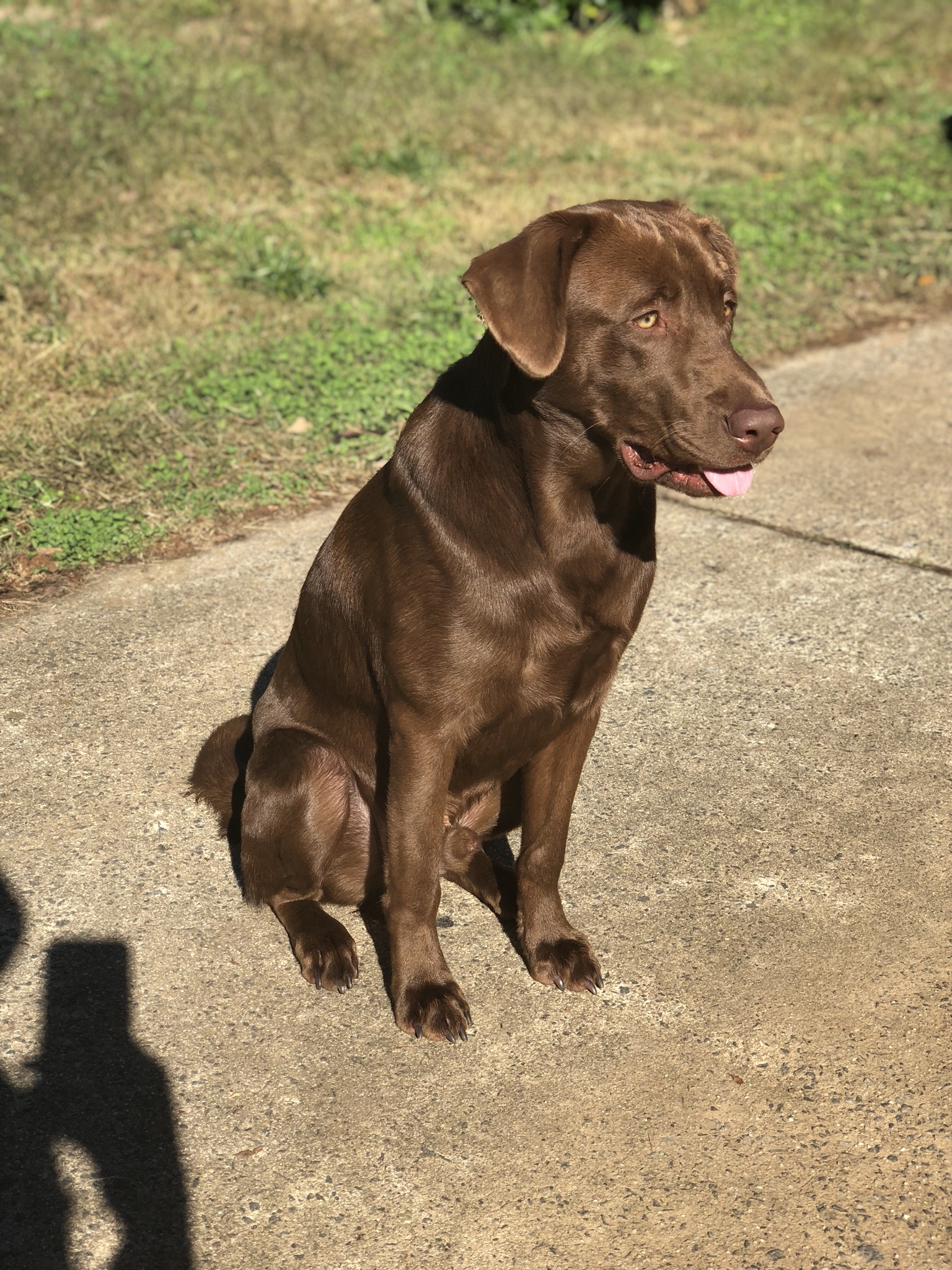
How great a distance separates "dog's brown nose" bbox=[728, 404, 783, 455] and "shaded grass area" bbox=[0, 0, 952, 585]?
2.77m

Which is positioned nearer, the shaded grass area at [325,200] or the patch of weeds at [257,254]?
the shaded grass area at [325,200]

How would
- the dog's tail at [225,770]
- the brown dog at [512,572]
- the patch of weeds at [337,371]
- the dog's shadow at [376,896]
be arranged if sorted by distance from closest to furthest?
the brown dog at [512,572] < the dog's shadow at [376,896] < the dog's tail at [225,770] < the patch of weeds at [337,371]

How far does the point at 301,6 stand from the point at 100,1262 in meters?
9.68

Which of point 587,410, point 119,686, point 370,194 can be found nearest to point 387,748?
point 587,410

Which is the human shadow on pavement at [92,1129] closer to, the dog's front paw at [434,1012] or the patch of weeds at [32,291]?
the dog's front paw at [434,1012]

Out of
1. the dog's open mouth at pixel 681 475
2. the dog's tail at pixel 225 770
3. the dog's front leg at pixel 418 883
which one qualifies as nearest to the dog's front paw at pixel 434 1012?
the dog's front leg at pixel 418 883

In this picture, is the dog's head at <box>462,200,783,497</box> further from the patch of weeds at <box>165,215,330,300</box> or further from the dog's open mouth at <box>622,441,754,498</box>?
the patch of weeds at <box>165,215,330,300</box>

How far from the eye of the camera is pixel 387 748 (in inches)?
117

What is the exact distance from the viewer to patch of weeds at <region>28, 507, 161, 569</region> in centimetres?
473

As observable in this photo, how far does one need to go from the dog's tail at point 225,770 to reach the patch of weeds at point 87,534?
1.40m

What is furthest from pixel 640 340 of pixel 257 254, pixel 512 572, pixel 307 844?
pixel 257 254

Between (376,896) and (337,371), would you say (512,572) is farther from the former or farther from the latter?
(337,371)

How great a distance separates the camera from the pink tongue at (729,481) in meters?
2.69

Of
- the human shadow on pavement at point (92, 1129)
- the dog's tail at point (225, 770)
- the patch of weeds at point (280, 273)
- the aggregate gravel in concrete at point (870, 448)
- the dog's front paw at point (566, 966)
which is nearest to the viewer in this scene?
the human shadow on pavement at point (92, 1129)
